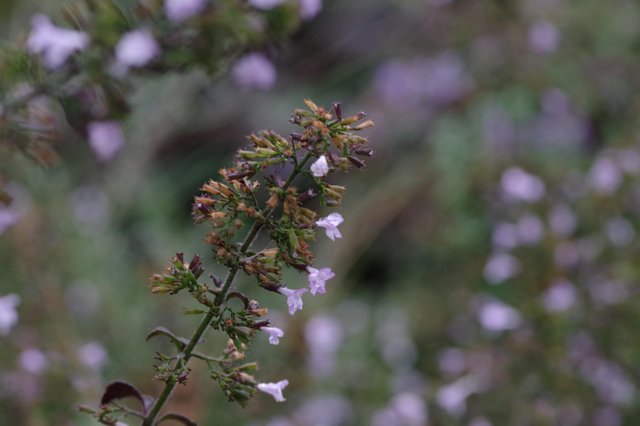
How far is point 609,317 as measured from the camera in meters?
2.61

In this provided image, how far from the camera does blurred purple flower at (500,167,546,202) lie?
117 inches

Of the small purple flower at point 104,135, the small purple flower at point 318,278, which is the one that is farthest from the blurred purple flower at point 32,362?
the small purple flower at point 318,278

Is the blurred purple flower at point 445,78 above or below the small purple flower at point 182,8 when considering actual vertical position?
above

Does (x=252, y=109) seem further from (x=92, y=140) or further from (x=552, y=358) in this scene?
(x=92, y=140)

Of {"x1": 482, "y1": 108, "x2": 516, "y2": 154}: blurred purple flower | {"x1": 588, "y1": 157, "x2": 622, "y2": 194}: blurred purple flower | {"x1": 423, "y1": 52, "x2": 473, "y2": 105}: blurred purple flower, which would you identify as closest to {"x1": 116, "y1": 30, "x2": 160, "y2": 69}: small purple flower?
{"x1": 588, "y1": 157, "x2": 622, "y2": 194}: blurred purple flower

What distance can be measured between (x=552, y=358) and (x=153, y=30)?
4.62 feet

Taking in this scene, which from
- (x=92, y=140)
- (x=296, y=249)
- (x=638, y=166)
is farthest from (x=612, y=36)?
(x=296, y=249)

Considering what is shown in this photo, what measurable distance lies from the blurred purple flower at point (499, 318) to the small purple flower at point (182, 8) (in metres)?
1.42

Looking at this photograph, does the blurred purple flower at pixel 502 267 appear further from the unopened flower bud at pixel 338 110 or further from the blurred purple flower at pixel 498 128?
the unopened flower bud at pixel 338 110

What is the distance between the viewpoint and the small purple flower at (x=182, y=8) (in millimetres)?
1645

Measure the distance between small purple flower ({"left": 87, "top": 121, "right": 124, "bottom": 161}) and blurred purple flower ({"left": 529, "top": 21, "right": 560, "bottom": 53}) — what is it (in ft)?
8.18

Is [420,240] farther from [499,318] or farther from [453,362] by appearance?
[499,318]

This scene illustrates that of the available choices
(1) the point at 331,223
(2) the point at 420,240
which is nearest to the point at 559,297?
(2) the point at 420,240

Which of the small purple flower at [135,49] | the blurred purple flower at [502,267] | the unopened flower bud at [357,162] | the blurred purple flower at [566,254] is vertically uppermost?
the blurred purple flower at [566,254]
